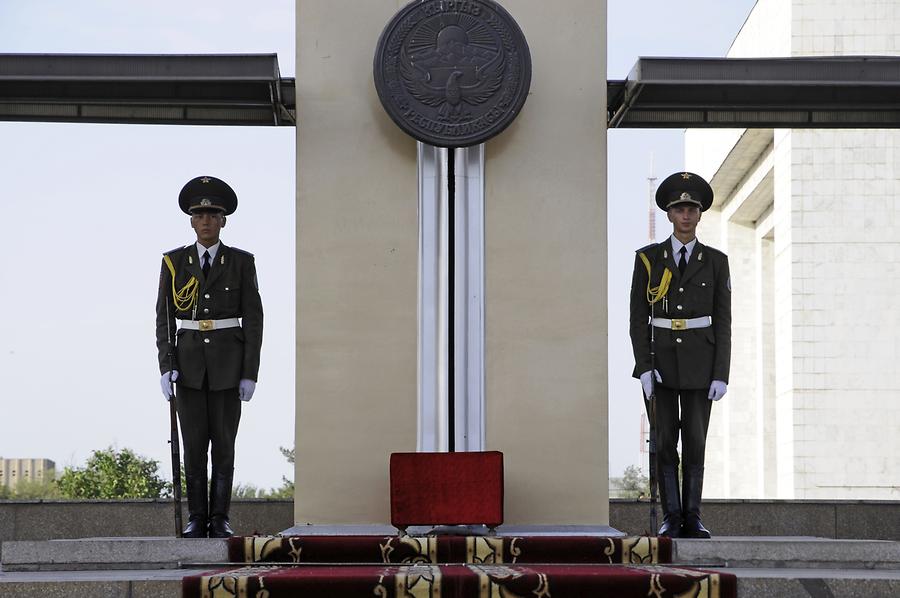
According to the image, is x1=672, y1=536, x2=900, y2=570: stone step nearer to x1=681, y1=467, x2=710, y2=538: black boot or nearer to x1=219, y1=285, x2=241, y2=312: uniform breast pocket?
x1=681, y1=467, x2=710, y2=538: black boot

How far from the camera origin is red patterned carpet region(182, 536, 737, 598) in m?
5.39

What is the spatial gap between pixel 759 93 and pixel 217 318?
3422 mm

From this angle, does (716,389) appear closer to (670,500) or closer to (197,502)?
(670,500)

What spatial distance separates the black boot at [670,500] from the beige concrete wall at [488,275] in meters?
0.48

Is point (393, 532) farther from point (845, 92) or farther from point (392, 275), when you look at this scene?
point (845, 92)

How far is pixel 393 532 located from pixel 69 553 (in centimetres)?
192

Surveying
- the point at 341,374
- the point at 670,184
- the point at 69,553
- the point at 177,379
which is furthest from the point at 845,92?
the point at 69,553

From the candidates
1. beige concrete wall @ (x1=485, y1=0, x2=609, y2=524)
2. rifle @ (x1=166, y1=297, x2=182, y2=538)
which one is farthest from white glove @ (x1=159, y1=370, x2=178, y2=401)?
beige concrete wall @ (x1=485, y1=0, x2=609, y2=524)

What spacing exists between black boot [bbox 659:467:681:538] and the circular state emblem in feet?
6.74

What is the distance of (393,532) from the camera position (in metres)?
7.65

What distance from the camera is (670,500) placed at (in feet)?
24.4

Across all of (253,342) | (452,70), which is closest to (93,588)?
(253,342)

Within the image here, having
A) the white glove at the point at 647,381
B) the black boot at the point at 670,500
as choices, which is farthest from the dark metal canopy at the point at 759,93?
the black boot at the point at 670,500

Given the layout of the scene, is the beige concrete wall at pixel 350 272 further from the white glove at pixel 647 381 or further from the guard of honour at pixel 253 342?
the white glove at pixel 647 381
